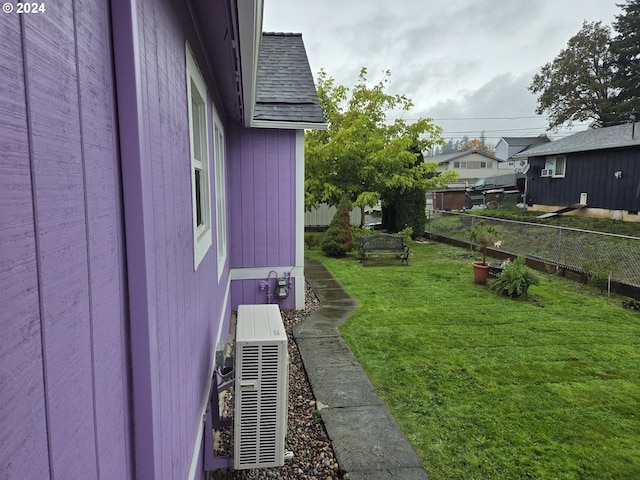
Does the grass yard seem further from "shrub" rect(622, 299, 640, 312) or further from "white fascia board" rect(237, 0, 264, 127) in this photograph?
"white fascia board" rect(237, 0, 264, 127)

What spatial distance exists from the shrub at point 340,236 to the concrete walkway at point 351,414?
5574 mm

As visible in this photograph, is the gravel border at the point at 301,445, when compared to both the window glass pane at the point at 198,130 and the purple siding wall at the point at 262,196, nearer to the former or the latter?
the window glass pane at the point at 198,130

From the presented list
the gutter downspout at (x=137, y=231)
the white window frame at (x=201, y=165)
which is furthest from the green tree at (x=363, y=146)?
the gutter downspout at (x=137, y=231)

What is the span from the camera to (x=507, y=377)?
4090 mm

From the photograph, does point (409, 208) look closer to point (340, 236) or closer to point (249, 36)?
point (340, 236)

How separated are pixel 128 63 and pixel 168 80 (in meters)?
0.65

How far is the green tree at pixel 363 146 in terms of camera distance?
11.4 meters

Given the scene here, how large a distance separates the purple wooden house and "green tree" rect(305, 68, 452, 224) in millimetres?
9399

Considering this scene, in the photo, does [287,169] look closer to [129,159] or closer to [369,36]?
[129,159]

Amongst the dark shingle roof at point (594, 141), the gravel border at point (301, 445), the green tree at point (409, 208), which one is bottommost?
the gravel border at point (301, 445)

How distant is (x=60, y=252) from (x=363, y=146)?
36.9 ft

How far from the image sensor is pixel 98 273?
2.78 feet

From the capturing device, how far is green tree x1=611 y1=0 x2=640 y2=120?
24.7 m

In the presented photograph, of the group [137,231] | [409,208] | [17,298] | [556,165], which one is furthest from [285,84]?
[556,165]
